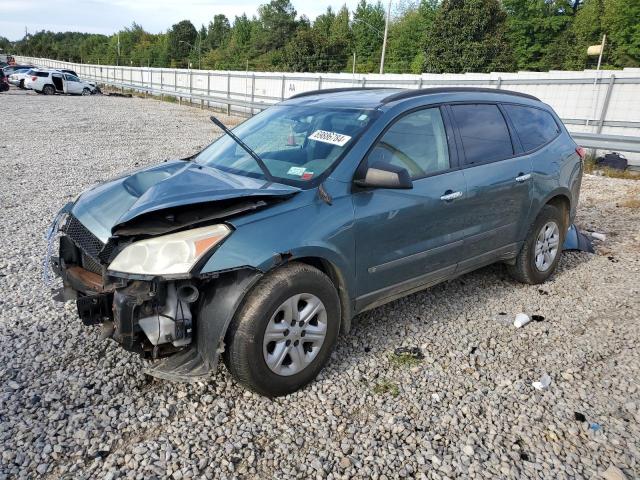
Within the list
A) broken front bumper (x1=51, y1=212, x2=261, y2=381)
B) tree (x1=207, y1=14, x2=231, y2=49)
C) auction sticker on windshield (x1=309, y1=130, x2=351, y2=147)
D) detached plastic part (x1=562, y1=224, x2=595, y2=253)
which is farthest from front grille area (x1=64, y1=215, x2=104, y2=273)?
tree (x1=207, y1=14, x2=231, y2=49)

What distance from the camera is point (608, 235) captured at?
21.5 feet

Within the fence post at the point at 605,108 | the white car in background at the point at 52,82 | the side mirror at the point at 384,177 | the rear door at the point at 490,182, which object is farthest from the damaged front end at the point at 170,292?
the white car in background at the point at 52,82

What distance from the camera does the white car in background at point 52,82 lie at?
33.0 m

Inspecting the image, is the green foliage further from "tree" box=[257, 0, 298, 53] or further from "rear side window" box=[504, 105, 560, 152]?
"rear side window" box=[504, 105, 560, 152]

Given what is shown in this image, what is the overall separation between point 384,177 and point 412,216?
0.50 meters

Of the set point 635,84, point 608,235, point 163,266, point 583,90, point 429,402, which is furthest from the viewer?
point 583,90

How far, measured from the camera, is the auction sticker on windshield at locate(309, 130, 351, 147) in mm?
3396

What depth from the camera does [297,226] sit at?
9.54 feet

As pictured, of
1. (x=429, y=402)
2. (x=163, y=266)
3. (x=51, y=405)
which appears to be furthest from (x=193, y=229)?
(x=429, y=402)

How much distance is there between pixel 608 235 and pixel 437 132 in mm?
4040

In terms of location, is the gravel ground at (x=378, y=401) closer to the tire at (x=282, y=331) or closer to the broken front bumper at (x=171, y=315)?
the tire at (x=282, y=331)

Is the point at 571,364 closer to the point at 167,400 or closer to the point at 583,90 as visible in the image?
the point at 167,400

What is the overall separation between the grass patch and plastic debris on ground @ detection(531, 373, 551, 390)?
921 millimetres

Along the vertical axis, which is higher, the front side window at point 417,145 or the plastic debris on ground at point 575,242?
the front side window at point 417,145
